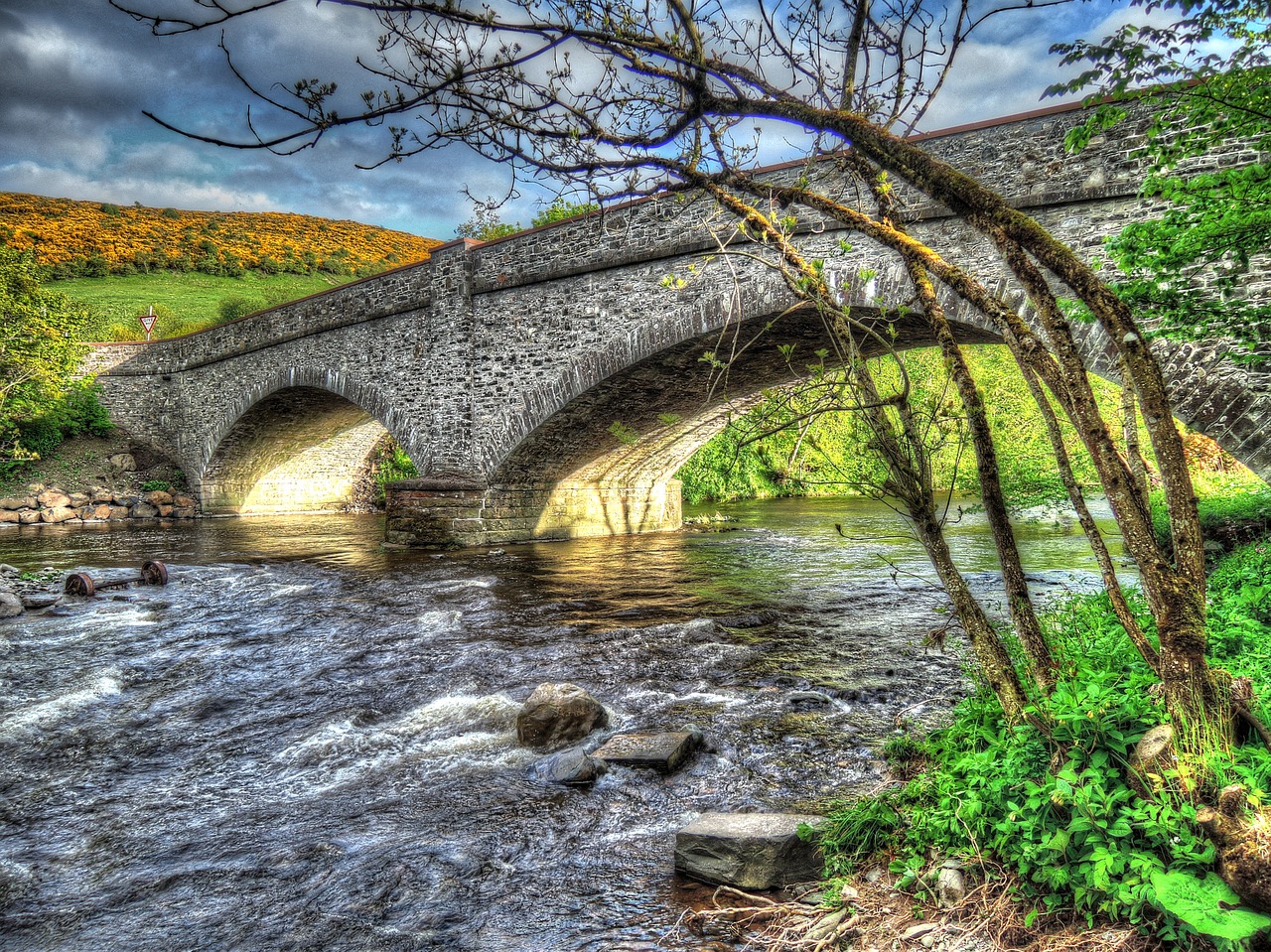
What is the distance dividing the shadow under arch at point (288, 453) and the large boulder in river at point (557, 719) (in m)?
14.4

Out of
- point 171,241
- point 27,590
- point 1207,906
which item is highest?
point 171,241

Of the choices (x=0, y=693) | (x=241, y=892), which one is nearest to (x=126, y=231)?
(x=0, y=693)

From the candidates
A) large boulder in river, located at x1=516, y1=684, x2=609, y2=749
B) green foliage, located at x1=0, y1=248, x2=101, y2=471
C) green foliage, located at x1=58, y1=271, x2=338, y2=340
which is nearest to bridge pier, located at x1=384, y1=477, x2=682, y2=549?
large boulder in river, located at x1=516, y1=684, x2=609, y2=749

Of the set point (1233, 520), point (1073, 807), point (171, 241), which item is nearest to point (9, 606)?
point (1073, 807)

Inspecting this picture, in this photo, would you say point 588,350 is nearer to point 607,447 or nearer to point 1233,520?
point 607,447

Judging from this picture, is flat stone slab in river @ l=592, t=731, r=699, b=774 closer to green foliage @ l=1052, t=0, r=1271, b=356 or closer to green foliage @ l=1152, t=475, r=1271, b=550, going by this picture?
green foliage @ l=1052, t=0, r=1271, b=356

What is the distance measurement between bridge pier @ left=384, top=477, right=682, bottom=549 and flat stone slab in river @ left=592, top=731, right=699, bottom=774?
9.15 metres

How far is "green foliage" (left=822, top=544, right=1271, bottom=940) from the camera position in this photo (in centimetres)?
185

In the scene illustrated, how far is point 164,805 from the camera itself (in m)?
3.57

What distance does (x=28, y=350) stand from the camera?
19469mm

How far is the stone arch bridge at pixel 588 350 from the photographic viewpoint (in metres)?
7.32

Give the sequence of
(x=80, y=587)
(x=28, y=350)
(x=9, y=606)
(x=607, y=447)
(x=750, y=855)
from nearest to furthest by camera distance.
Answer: (x=750, y=855) → (x=9, y=606) → (x=80, y=587) → (x=607, y=447) → (x=28, y=350)

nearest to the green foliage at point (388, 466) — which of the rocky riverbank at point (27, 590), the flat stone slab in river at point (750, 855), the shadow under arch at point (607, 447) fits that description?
the shadow under arch at point (607, 447)

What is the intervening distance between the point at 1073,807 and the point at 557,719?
278 centimetres
